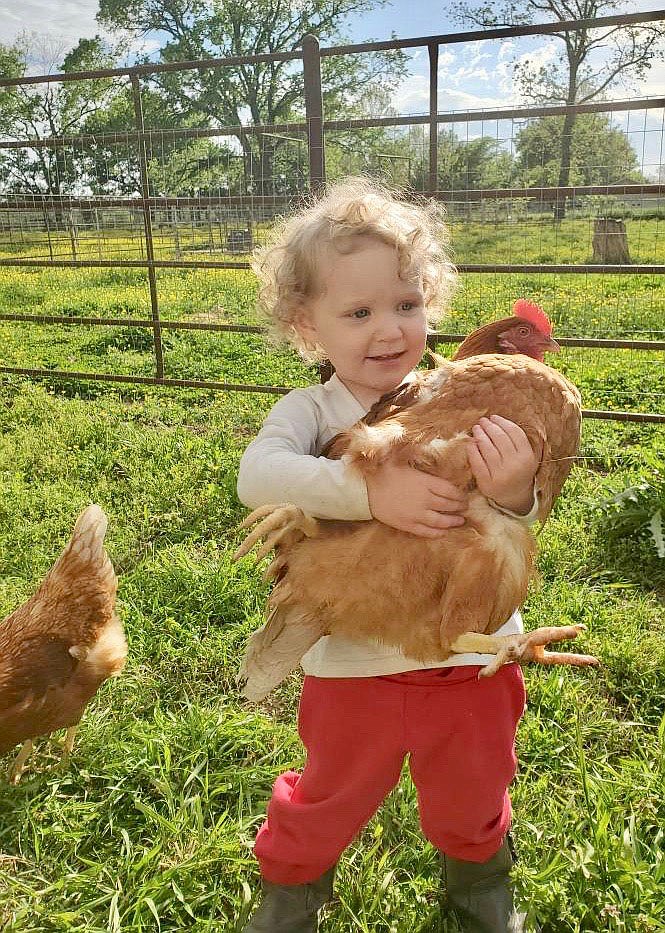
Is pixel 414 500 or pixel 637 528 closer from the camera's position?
pixel 414 500

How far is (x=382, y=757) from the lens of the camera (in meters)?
1.52

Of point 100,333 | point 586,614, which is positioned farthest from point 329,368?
point 100,333

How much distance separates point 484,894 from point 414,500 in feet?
3.56

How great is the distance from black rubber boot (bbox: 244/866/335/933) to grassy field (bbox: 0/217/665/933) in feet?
0.34

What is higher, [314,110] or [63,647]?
[314,110]

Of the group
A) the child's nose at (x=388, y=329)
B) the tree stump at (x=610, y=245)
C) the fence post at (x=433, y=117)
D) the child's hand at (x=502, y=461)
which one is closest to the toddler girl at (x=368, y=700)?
the child's nose at (x=388, y=329)

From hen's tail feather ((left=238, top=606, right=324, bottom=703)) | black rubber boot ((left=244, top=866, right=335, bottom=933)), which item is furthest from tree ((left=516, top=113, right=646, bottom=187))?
black rubber boot ((left=244, top=866, right=335, bottom=933))

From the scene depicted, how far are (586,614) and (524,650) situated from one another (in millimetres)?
1556

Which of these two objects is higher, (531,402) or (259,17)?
(259,17)

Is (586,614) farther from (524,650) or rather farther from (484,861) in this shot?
(524,650)

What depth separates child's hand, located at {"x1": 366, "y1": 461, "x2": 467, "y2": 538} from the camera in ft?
4.25

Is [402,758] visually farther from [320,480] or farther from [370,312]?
[370,312]

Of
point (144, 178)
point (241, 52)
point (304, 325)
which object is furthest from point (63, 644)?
point (241, 52)

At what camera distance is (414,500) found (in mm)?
1299
